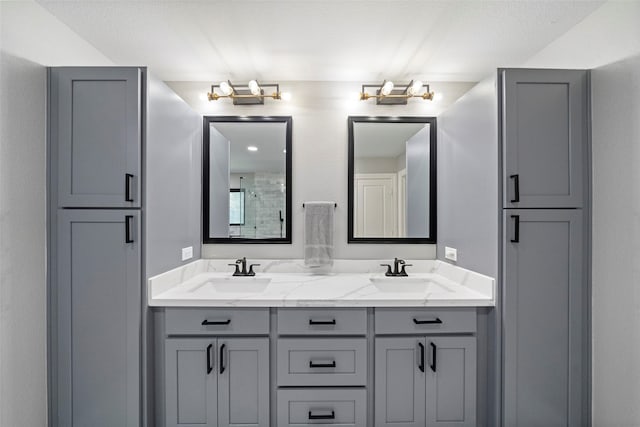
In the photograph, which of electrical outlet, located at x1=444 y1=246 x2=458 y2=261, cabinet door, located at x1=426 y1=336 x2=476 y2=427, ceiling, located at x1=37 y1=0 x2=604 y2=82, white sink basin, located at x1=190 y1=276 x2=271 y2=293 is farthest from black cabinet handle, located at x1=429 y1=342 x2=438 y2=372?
ceiling, located at x1=37 y1=0 x2=604 y2=82

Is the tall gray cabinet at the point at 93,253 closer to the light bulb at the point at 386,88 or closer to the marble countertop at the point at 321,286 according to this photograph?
the marble countertop at the point at 321,286

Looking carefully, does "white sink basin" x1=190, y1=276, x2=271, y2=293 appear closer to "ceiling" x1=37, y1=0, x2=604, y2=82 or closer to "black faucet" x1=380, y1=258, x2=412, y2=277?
"black faucet" x1=380, y1=258, x2=412, y2=277

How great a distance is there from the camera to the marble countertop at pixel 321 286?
4.94ft

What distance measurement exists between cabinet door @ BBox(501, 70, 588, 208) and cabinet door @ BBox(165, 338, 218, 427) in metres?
1.80

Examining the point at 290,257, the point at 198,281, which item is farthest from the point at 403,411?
the point at 198,281

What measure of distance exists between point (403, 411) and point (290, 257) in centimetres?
119

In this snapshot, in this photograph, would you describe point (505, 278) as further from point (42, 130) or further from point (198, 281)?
point (42, 130)

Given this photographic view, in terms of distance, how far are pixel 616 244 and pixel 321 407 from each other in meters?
1.70

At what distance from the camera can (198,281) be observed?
1892mm

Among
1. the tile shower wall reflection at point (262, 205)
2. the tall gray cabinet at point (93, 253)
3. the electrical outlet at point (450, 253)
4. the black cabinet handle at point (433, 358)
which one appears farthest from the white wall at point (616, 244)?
the tall gray cabinet at point (93, 253)

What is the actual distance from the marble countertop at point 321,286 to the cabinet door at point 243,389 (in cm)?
30

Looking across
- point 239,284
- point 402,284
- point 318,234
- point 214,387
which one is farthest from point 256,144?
point 214,387

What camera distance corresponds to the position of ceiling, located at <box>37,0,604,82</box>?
1.47 meters

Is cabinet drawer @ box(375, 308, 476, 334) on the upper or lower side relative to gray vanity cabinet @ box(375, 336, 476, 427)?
upper
